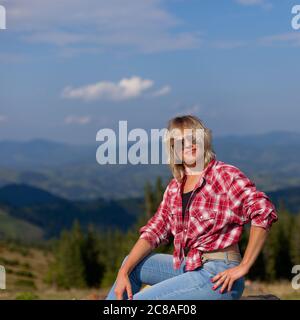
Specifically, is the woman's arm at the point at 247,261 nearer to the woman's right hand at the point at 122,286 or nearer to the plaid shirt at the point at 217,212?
the plaid shirt at the point at 217,212

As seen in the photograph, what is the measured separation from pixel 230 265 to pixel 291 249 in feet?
221

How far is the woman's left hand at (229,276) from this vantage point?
472 centimetres

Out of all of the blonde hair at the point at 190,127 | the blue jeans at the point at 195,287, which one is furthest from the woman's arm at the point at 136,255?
the blonde hair at the point at 190,127

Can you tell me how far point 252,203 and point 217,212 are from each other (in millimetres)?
335

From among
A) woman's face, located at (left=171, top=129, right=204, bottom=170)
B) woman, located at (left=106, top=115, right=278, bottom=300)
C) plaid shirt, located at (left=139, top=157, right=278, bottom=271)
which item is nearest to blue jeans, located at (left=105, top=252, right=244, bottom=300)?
woman, located at (left=106, top=115, right=278, bottom=300)

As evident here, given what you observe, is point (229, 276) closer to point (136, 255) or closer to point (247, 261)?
point (247, 261)

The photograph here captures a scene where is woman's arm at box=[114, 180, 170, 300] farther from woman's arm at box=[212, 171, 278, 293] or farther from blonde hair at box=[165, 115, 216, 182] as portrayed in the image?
woman's arm at box=[212, 171, 278, 293]

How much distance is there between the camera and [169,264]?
5426mm

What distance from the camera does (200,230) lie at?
5062 millimetres

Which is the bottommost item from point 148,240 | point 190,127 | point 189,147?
point 148,240

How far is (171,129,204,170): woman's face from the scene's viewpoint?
5.09m

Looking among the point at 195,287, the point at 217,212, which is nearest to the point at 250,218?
the point at 217,212
